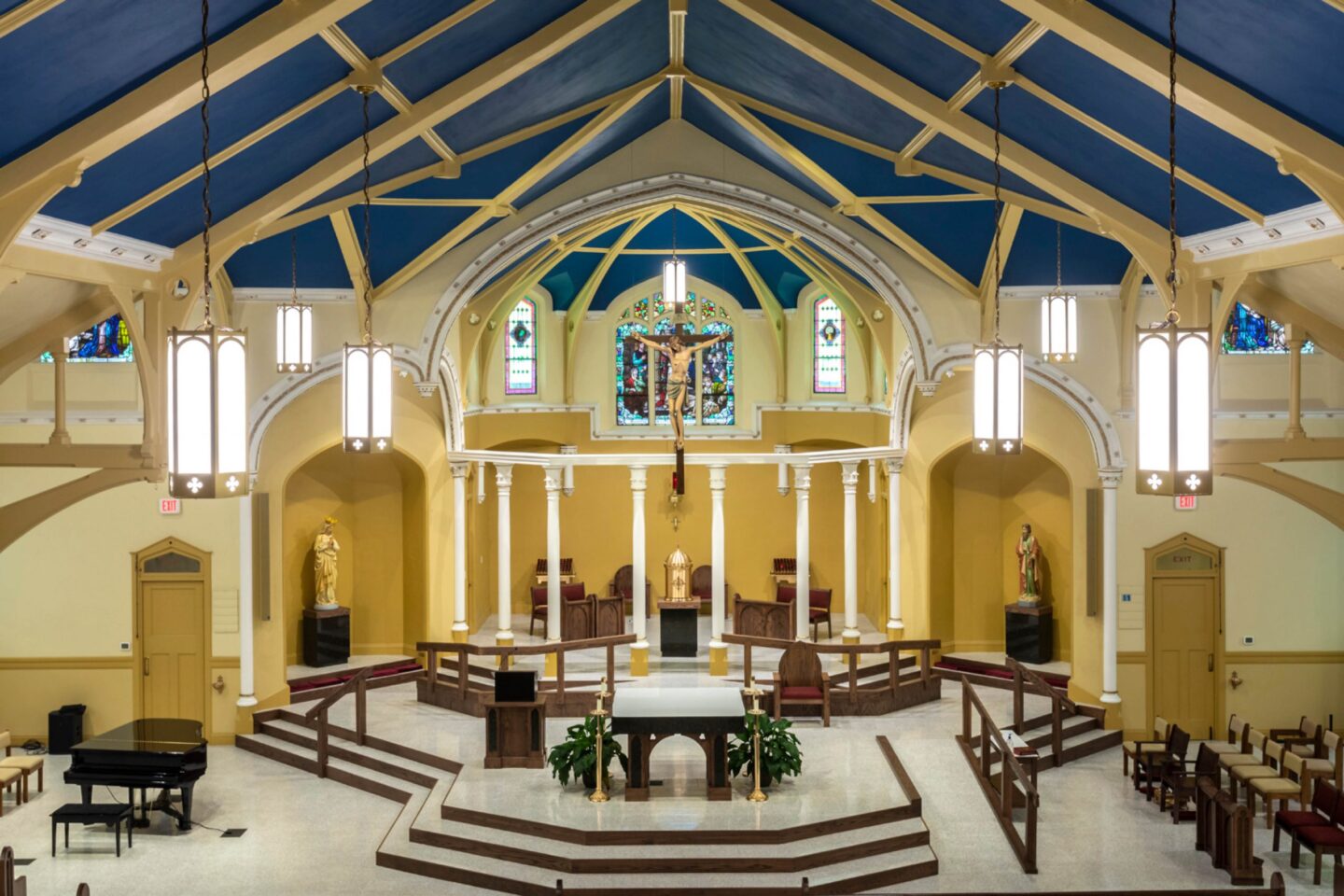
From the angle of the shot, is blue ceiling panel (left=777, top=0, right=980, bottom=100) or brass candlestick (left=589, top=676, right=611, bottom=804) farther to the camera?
brass candlestick (left=589, top=676, right=611, bottom=804)

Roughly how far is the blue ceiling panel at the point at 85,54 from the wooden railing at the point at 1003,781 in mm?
9203

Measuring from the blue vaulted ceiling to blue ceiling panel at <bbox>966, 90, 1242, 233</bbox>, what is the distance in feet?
0.09

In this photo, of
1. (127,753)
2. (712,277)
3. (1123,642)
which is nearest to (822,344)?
(712,277)

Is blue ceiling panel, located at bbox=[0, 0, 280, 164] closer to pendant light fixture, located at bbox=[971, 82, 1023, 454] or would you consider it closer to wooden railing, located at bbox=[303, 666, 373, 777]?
pendant light fixture, located at bbox=[971, 82, 1023, 454]

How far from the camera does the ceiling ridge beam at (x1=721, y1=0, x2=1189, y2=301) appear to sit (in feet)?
37.1

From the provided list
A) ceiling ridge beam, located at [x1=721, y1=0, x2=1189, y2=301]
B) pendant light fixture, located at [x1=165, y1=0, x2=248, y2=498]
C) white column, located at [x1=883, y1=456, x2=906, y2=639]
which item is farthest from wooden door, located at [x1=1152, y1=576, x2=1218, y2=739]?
pendant light fixture, located at [x1=165, y1=0, x2=248, y2=498]

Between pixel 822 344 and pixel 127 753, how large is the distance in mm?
13850

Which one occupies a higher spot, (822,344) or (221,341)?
(822,344)

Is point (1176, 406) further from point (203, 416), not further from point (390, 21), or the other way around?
point (390, 21)

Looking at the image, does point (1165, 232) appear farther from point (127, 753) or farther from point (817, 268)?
point (127, 753)

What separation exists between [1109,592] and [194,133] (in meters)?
12.4

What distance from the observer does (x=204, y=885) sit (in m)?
12.6

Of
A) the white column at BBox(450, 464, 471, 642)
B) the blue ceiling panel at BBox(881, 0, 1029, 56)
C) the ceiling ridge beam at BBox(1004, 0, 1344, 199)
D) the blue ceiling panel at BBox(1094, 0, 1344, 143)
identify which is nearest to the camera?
the blue ceiling panel at BBox(1094, 0, 1344, 143)

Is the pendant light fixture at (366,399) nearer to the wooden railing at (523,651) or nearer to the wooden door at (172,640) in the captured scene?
the wooden railing at (523,651)
